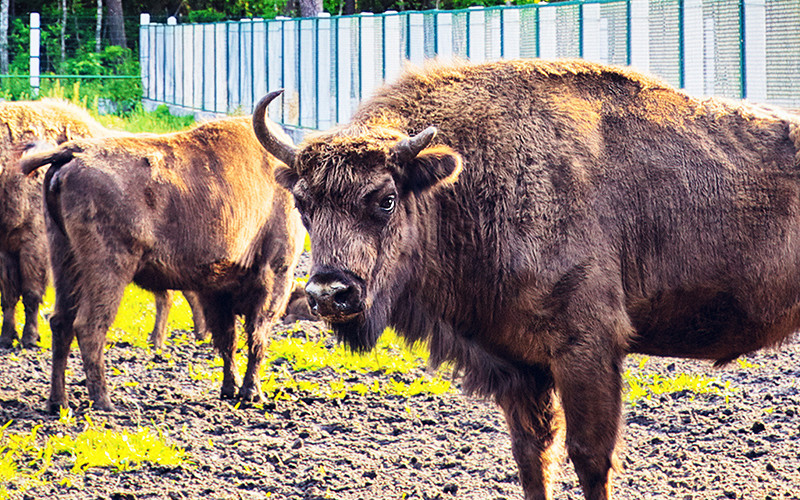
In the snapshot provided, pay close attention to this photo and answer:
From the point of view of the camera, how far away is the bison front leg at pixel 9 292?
8742 millimetres

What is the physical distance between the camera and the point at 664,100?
489 centimetres

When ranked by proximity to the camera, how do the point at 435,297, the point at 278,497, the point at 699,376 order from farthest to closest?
the point at 699,376 < the point at 278,497 < the point at 435,297

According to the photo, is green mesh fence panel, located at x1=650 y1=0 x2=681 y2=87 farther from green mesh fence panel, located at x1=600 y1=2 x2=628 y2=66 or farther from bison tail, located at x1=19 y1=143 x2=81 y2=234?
bison tail, located at x1=19 y1=143 x2=81 y2=234

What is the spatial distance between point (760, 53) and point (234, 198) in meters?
7.87

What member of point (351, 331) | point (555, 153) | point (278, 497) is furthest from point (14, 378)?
point (555, 153)

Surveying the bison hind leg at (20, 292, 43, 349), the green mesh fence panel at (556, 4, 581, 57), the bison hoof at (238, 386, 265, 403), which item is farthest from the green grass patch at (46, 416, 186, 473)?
the green mesh fence panel at (556, 4, 581, 57)

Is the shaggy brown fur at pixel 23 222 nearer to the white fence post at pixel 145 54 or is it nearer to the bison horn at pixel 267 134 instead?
the bison horn at pixel 267 134

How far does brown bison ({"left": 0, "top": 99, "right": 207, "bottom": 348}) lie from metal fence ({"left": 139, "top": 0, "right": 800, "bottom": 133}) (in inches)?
153

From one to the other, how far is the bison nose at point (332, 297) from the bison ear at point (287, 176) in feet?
1.91

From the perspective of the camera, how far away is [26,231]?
28.4ft

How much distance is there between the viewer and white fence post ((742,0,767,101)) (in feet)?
40.5

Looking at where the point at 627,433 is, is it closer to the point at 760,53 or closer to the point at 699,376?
the point at 699,376

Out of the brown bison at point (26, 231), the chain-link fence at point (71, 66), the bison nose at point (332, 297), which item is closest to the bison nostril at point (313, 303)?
the bison nose at point (332, 297)

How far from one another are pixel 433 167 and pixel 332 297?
75cm
